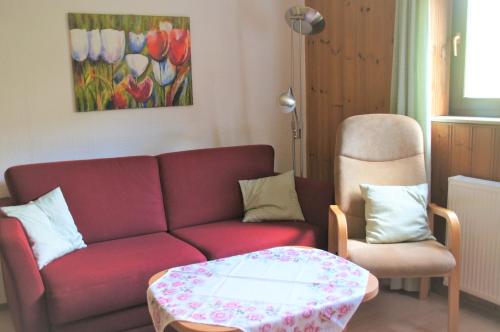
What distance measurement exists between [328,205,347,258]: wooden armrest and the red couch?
111 millimetres

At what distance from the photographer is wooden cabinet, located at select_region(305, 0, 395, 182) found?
10.8ft

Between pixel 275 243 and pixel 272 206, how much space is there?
0.39 m

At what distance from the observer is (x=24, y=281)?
223cm

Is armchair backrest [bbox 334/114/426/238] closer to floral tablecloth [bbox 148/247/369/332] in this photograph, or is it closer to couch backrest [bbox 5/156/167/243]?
floral tablecloth [bbox 148/247/369/332]

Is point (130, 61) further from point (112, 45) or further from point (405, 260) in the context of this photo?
point (405, 260)

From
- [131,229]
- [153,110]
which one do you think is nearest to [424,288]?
[131,229]

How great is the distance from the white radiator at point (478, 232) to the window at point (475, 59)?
0.48 metres

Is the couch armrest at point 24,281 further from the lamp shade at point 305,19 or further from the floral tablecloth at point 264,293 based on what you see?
the lamp shade at point 305,19

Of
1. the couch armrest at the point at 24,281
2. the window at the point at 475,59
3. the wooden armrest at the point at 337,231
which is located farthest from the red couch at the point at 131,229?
the window at the point at 475,59

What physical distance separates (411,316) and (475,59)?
1.54 meters

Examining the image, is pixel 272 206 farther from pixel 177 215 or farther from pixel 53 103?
pixel 53 103

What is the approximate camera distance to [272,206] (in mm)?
3184

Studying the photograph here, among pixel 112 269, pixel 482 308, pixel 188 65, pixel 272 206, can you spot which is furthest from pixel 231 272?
pixel 188 65

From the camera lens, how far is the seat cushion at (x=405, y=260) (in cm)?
246
